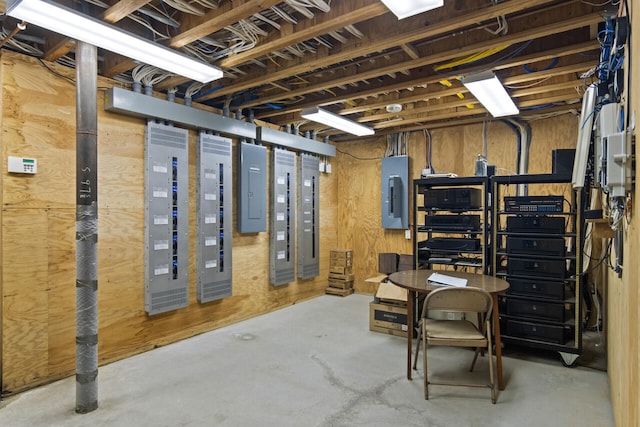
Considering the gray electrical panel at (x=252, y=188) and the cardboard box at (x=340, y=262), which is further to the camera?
the cardboard box at (x=340, y=262)

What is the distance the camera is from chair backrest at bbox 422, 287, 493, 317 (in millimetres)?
2629

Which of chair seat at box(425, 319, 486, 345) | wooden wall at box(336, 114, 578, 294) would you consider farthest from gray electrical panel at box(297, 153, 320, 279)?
chair seat at box(425, 319, 486, 345)

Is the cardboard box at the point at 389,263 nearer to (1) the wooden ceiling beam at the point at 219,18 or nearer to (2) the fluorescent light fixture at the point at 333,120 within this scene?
(2) the fluorescent light fixture at the point at 333,120

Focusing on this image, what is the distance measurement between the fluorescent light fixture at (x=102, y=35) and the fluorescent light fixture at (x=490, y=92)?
6.98 ft

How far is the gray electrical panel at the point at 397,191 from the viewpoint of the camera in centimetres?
565

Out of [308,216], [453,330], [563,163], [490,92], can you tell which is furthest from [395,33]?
[308,216]

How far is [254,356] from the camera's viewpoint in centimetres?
344

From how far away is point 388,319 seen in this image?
13.4ft

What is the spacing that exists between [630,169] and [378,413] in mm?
1997

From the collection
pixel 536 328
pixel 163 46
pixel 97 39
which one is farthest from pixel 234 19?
pixel 536 328

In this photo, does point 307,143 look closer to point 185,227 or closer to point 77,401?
point 185,227

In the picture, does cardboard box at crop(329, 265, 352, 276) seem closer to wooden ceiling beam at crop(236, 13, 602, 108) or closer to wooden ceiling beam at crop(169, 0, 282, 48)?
wooden ceiling beam at crop(236, 13, 602, 108)

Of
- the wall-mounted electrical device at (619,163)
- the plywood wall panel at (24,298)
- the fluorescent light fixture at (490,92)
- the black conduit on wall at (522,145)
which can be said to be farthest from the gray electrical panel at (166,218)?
the black conduit on wall at (522,145)

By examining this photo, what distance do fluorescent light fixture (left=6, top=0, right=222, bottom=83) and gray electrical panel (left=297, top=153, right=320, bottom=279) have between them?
255cm
